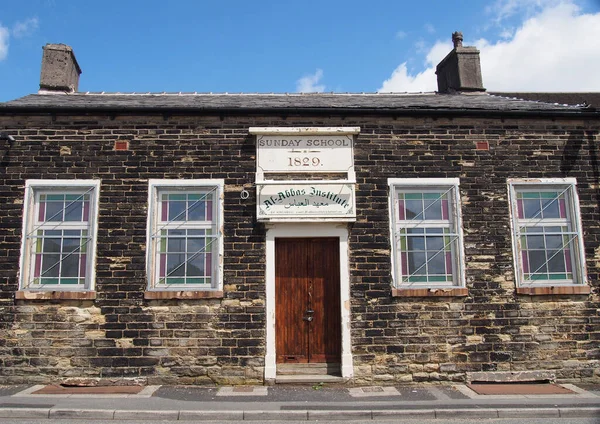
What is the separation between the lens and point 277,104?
9.02 metres

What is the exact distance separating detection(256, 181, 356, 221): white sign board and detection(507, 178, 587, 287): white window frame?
2787 mm

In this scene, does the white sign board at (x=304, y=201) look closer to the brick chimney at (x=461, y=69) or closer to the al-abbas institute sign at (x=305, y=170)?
the al-abbas institute sign at (x=305, y=170)

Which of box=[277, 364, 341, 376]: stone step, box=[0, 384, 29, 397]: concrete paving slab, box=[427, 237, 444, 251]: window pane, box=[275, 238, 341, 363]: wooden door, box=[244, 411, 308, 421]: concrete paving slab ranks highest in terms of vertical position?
box=[427, 237, 444, 251]: window pane

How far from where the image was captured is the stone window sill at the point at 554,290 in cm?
821

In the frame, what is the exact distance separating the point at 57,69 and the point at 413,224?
8.44 meters

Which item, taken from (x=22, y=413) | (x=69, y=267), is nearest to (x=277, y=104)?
(x=69, y=267)

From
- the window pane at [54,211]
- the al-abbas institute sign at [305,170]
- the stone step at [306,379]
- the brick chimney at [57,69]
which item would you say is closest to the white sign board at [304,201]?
the al-abbas institute sign at [305,170]

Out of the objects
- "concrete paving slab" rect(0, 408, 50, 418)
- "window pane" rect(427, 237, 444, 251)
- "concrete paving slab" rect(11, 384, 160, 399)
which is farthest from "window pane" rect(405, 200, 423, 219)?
"concrete paving slab" rect(0, 408, 50, 418)

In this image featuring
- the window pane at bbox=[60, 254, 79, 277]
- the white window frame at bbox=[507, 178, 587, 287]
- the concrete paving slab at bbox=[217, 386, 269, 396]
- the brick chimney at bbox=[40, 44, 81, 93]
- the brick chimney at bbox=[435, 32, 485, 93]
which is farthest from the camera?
the brick chimney at bbox=[435, 32, 485, 93]

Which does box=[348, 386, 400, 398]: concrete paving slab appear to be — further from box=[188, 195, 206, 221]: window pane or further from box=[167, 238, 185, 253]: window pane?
box=[188, 195, 206, 221]: window pane

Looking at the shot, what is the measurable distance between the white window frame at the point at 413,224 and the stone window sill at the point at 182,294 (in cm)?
292

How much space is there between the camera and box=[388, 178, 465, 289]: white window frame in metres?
8.28

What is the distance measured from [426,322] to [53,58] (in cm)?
964

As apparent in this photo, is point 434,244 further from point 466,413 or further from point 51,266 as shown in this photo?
point 51,266
